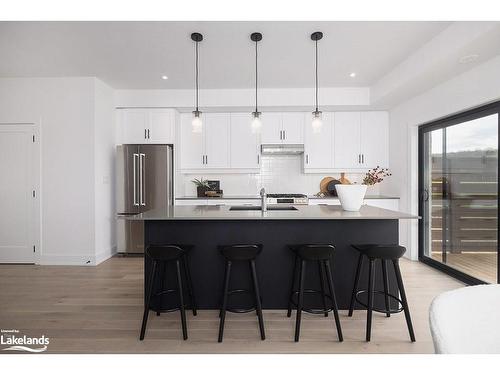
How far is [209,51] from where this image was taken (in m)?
3.43

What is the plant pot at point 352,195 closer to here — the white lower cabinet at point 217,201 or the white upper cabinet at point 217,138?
the white lower cabinet at point 217,201

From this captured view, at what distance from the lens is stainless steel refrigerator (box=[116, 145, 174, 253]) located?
4.64 metres

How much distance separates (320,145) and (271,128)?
920 mm

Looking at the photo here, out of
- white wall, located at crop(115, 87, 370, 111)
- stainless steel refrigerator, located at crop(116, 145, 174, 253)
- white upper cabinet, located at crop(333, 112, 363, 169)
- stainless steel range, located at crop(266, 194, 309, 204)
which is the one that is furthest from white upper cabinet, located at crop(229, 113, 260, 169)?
white upper cabinet, located at crop(333, 112, 363, 169)

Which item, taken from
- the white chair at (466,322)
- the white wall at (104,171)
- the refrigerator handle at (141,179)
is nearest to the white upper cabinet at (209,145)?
the refrigerator handle at (141,179)

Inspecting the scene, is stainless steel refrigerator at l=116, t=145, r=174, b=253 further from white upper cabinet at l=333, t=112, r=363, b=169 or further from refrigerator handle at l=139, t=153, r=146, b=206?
white upper cabinet at l=333, t=112, r=363, b=169

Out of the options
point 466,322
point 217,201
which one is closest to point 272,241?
point 466,322

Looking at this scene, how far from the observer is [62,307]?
288cm

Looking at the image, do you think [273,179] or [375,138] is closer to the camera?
[375,138]

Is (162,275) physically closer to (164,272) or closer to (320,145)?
(164,272)

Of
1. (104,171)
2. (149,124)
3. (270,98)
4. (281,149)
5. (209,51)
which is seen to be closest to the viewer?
(209,51)

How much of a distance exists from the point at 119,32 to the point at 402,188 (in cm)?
452

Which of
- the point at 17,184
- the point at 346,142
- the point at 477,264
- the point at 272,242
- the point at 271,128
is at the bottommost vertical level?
the point at 477,264
